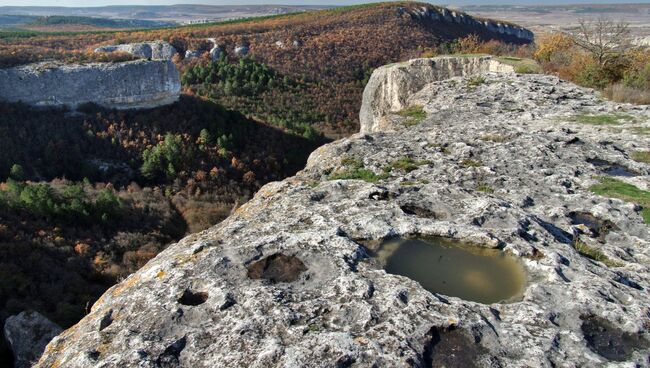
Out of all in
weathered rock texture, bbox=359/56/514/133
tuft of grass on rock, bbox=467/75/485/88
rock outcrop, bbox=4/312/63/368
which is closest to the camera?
rock outcrop, bbox=4/312/63/368

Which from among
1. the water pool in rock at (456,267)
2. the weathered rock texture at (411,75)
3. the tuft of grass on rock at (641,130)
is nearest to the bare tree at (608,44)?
the weathered rock texture at (411,75)

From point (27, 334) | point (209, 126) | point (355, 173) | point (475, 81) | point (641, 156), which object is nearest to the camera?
point (355, 173)

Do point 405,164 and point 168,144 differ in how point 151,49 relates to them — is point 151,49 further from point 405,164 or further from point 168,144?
point 405,164

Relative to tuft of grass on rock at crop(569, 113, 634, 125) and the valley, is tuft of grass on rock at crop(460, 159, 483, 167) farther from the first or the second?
tuft of grass on rock at crop(569, 113, 634, 125)

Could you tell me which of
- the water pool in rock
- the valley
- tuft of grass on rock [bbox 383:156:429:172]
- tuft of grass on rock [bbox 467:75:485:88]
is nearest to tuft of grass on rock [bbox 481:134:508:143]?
the valley

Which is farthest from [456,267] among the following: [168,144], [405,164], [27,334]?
[168,144]

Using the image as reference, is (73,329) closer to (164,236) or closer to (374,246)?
(374,246)
